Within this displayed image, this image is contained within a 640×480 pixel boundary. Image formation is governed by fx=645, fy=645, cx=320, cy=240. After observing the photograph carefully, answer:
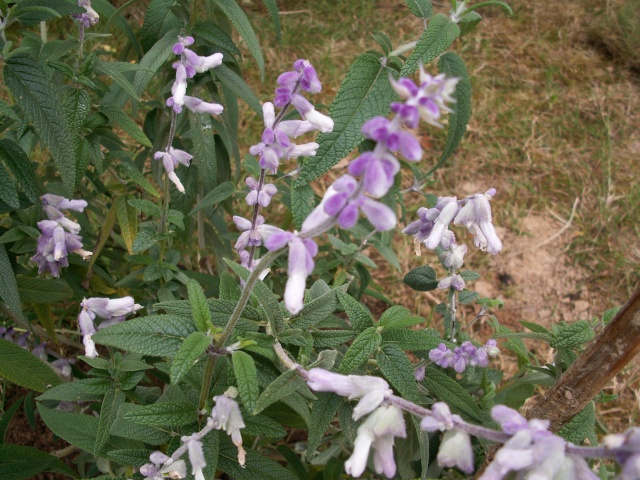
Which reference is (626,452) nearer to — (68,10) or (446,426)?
(446,426)

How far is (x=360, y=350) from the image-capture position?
1193mm

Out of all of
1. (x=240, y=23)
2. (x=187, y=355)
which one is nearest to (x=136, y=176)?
(x=240, y=23)

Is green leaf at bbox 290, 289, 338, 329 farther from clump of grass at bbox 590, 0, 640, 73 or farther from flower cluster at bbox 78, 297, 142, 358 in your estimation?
clump of grass at bbox 590, 0, 640, 73

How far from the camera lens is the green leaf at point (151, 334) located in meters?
1.13

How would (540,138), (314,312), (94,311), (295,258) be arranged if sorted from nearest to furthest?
(295,258) → (314,312) → (94,311) → (540,138)

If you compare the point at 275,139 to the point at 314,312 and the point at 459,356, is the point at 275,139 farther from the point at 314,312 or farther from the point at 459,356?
the point at 459,356

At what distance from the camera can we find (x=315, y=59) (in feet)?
12.2

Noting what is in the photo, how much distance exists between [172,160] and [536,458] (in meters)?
1.14

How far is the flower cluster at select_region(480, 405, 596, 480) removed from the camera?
2.41 feet


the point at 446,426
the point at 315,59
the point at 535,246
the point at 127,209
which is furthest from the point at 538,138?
the point at 446,426

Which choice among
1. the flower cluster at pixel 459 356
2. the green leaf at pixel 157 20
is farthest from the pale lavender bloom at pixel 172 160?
the flower cluster at pixel 459 356

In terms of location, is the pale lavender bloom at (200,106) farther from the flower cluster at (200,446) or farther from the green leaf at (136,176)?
the flower cluster at (200,446)

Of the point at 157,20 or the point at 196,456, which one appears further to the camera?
the point at 157,20

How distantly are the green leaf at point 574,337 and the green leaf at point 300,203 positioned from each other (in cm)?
62
